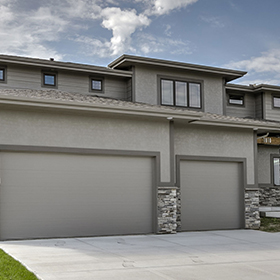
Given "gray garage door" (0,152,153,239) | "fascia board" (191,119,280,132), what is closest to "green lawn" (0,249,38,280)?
"gray garage door" (0,152,153,239)

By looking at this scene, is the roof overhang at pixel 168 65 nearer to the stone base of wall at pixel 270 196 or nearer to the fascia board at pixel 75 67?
the fascia board at pixel 75 67

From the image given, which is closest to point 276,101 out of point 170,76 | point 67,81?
point 170,76

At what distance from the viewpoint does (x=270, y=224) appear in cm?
1599

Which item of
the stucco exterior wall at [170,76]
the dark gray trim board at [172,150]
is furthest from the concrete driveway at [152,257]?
the stucco exterior wall at [170,76]

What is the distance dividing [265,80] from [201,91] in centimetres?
1259

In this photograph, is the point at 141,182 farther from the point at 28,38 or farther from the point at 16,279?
the point at 28,38

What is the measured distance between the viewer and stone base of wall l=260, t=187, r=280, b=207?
19281mm

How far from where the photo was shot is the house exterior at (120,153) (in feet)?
38.7

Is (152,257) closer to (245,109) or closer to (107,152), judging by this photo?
(107,152)

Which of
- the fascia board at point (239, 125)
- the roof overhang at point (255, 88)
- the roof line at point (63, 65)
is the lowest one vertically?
the fascia board at point (239, 125)

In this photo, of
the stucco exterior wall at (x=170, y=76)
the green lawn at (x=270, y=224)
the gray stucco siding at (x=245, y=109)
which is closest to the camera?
the green lawn at (x=270, y=224)

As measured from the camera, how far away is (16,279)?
6547 millimetres

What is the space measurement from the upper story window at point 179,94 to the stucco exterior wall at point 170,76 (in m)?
0.27

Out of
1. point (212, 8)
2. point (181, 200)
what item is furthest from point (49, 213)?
point (212, 8)
